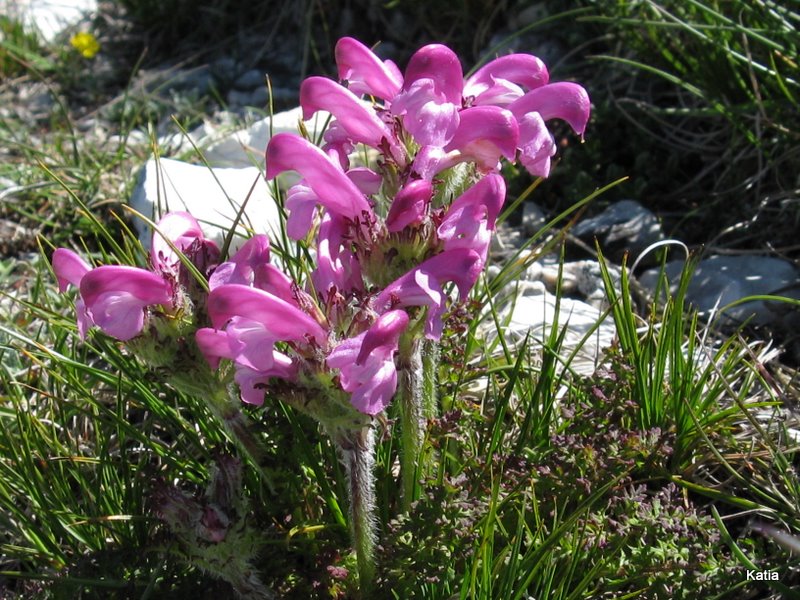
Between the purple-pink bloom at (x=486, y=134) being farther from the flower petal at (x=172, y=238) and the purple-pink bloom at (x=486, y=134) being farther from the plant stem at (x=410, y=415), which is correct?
the flower petal at (x=172, y=238)

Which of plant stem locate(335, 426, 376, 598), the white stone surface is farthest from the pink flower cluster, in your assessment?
the white stone surface

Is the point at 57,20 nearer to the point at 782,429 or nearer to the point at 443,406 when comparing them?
the point at 443,406

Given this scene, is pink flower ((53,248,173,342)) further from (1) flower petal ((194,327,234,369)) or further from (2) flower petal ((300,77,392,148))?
(2) flower petal ((300,77,392,148))

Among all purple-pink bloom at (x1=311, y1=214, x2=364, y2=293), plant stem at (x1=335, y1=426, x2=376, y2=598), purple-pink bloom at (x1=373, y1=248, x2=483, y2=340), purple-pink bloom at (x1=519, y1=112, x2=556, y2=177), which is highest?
purple-pink bloom at (x1=519, y1=112, x2=556, y2=177)

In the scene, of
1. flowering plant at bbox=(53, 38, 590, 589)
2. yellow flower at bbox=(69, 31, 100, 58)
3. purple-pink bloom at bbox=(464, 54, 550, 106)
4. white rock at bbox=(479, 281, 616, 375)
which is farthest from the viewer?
yellow flower at bbox=(69, 31, 100, 58)

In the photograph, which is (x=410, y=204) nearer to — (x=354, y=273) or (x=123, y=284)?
(x=354, y=273)

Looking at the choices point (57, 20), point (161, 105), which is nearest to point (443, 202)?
point (161, 105)
